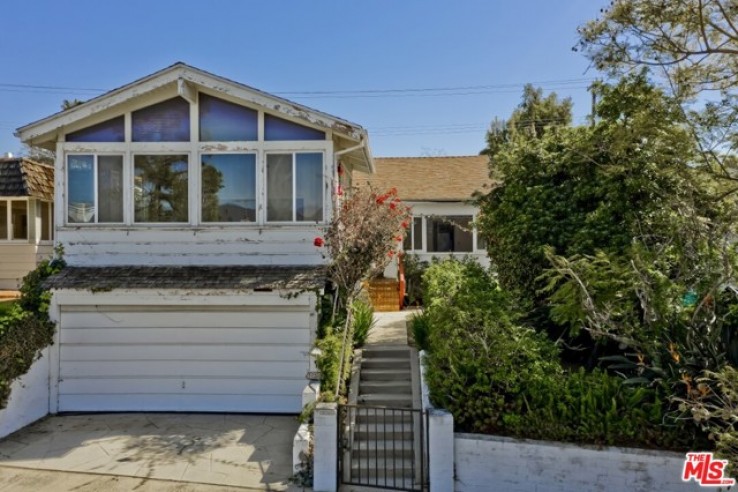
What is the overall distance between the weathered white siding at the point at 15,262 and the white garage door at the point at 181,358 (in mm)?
9451

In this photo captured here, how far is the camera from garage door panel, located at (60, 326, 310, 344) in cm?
882

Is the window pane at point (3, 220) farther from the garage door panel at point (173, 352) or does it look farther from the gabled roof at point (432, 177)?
the gabled roof at point (432, 177)

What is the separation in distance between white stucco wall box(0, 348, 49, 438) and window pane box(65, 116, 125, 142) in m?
4.18

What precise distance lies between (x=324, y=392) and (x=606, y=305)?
4094 mm

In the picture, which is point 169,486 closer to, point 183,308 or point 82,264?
point 183,308

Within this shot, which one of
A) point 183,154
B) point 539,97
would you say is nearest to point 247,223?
point 183,154

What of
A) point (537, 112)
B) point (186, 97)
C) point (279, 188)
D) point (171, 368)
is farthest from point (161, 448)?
point (537, 112)

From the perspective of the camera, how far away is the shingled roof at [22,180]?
15.5 meters

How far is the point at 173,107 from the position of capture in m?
9.18

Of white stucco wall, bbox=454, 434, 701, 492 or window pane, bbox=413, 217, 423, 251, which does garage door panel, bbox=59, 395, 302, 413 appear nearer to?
white stucco wall, bbox=454, 434, 701, 492

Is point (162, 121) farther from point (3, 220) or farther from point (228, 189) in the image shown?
point (3, 220)

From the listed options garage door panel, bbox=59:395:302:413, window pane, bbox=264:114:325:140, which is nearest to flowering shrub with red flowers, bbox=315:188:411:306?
window pane, bbox=264:114:325:140

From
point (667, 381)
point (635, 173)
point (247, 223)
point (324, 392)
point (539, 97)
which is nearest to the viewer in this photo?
point (667, 381)

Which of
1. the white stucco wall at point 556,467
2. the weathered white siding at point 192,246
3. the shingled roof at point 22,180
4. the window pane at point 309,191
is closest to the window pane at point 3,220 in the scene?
the shingled roof at point 22,180
